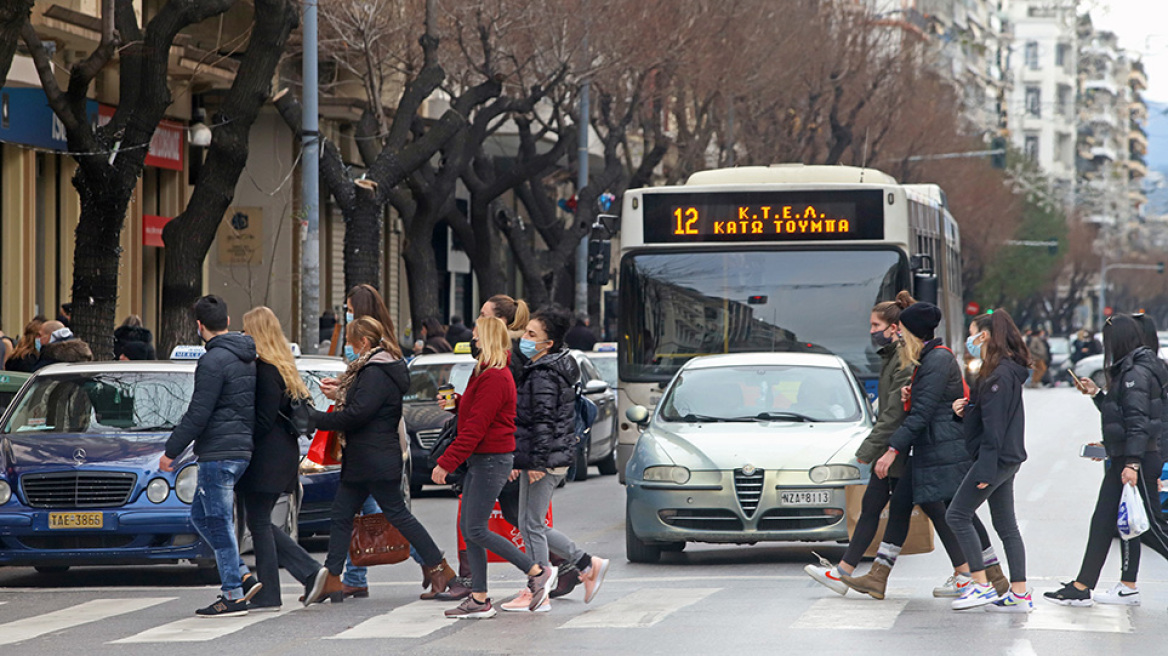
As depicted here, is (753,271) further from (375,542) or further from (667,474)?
(375,542)

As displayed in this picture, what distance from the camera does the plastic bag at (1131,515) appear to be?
9.66 meters

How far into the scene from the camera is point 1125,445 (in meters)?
9.73

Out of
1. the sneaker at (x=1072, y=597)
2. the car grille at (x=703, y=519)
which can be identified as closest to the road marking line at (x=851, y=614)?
the sneaker at (x=1072, y=597)

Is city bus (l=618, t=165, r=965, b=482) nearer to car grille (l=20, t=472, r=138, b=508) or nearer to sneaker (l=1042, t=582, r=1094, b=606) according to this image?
car grille (l=20, t=472, r=138, b=508)

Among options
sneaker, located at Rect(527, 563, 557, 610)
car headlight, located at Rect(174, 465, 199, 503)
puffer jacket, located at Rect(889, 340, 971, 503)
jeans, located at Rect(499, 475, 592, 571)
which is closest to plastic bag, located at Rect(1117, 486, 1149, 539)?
puffer jacket, located at Rect(889, 340, 971, 503)

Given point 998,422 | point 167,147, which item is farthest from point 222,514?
point 167,147

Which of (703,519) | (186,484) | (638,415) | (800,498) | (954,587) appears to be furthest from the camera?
(638,415)

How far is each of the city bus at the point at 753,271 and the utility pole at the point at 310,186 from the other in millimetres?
6854

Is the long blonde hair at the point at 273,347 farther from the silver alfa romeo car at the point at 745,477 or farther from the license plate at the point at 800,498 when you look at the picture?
the license plate at the point at 800,498

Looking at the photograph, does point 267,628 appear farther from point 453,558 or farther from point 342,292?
point 342,292

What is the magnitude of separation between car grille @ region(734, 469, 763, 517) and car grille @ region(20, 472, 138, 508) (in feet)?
12.3

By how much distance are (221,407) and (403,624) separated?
143 centimetres

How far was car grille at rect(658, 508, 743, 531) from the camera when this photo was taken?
39.0ft

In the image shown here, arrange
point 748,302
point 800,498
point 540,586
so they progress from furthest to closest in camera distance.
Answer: point 748,302
point 800,498
point 540,586
